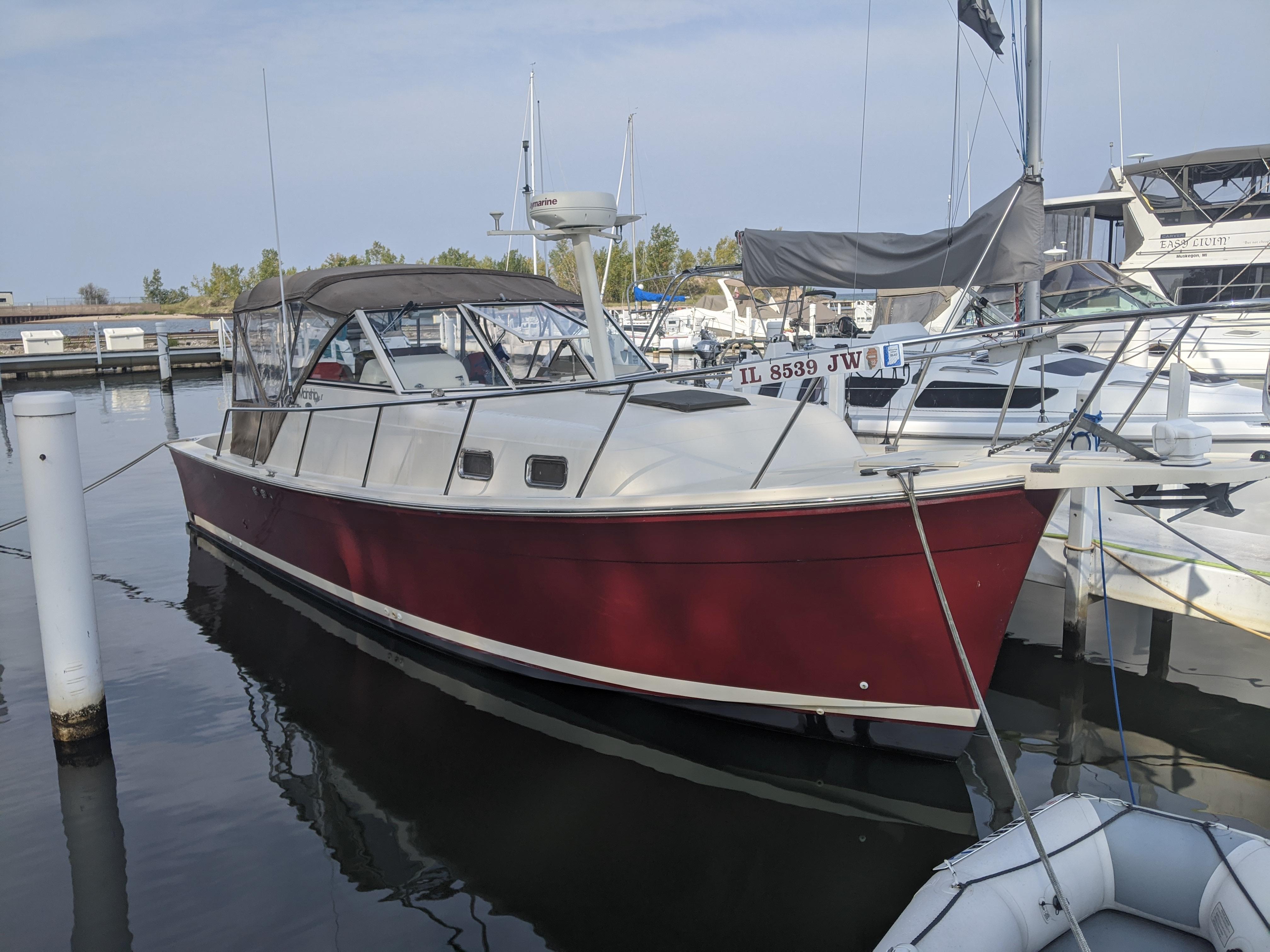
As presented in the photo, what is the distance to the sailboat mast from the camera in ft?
24.3

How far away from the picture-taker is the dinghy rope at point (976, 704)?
3141 mm

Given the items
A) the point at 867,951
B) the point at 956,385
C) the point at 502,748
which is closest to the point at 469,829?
the point at 502,748

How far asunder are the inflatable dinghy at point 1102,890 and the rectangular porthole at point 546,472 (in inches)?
114

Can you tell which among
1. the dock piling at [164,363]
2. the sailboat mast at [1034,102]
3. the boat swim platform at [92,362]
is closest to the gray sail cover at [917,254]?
the sailboat mast at [1034,102]

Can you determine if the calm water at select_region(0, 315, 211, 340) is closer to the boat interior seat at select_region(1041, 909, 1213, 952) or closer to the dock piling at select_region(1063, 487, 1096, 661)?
the dock piling at select_region(1063, 487, 1096, 661)

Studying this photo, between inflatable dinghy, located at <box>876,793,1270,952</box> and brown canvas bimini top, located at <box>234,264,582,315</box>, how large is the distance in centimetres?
514

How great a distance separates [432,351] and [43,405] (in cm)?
257

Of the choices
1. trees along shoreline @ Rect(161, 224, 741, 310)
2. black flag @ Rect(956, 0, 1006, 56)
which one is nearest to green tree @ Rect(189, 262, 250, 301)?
trees along shoreline @ Rect(161, 224, 741, 310)

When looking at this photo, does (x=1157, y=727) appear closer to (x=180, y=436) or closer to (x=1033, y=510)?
(x=1033, y=510)

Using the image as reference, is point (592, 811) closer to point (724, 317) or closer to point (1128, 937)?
point (1128, 937)

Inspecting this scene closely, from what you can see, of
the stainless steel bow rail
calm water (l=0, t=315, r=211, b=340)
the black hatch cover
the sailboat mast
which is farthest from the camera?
calm water (l=0, t=315, r=211, b=340)

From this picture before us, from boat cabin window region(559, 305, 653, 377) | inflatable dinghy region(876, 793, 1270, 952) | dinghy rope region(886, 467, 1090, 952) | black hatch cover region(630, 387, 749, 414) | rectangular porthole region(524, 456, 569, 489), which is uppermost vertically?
boat cabin window region(559, 305, 653, 377)

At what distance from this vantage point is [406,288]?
679 centimetres

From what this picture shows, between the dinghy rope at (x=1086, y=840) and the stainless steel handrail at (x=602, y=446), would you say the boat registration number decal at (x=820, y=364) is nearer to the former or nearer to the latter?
the stainless steel handrail at (x=602, y=446)
